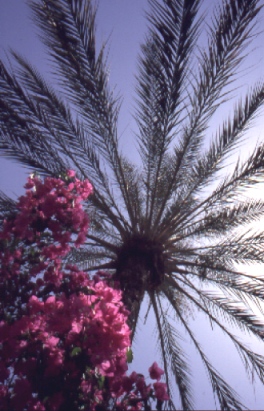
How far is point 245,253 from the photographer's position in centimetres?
594

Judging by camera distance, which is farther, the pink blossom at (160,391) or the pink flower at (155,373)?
the pink flower at (155,373)

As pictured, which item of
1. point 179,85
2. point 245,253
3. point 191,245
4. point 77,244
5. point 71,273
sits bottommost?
point 71,273

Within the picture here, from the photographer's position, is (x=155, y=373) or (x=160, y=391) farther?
(x=155, y=373)

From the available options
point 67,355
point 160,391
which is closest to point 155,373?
point 160,391

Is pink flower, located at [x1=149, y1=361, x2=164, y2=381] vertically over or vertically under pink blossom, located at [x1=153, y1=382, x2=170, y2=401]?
over

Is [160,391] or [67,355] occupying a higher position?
[67,355]

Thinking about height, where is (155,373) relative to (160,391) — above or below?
above

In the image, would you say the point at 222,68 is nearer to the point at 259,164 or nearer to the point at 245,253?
the point at 259,164

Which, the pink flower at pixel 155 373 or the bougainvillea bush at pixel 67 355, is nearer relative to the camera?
the bougainvillea bush at pixel 67 355

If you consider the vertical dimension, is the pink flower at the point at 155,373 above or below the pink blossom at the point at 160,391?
above

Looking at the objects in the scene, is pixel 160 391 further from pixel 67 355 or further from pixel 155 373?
pixel 67 355

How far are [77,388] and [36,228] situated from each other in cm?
145

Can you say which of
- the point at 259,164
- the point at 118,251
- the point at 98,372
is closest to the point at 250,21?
the point at 259,164

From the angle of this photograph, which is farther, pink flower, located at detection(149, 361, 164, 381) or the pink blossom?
pink flower, located at detection(149, 361, 164, 381)
